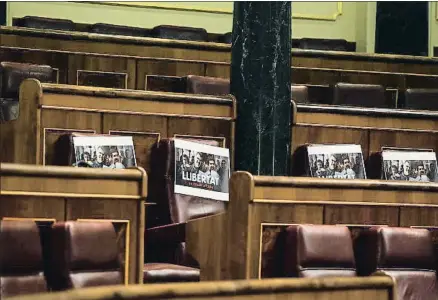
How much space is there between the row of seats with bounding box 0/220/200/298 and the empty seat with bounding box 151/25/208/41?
1.02m

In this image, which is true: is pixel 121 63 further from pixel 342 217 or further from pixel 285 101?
pixel 342 217

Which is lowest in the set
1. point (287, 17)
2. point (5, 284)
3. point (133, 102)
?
point (5, 284)

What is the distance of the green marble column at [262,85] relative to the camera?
1159 mm

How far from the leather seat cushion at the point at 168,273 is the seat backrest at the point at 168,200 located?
0.38 ft

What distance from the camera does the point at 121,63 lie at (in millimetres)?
1475

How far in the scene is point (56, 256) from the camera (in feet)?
2.54

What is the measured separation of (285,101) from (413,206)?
0.79 feet

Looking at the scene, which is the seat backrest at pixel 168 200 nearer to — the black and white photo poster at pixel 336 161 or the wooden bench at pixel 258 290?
the black and white photo poster at pixel 336 161

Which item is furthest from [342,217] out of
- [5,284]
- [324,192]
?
[5,284]

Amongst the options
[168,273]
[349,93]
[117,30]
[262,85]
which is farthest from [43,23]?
[168,273]

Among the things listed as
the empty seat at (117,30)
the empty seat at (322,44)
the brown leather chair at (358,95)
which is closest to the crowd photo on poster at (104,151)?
the brown leather chair at (358,95)

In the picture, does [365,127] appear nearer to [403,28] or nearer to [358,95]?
[358,95]

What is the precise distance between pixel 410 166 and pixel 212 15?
97 cm

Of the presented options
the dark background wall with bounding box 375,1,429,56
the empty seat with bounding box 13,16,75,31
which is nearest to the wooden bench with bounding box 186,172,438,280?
the empty seat with bounding box 13,16,75,31
